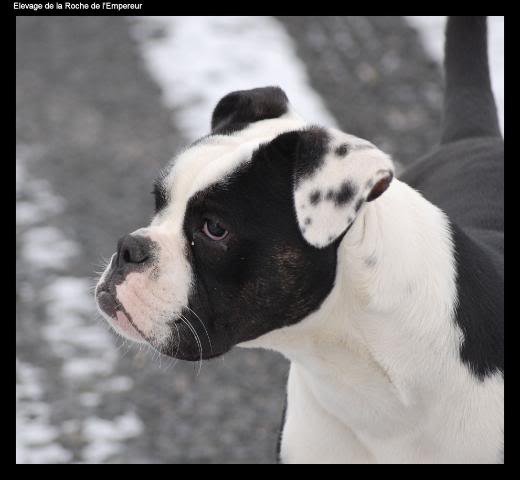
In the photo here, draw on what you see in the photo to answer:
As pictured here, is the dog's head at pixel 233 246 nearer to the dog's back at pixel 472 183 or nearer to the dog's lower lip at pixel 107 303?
the dog's lower lip at pixel 107 303

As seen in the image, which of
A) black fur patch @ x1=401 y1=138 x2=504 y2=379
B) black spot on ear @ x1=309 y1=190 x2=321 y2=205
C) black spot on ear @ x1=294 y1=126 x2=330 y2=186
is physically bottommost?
black fur patch @ x1=401 y1=138 x2=504 y2=379

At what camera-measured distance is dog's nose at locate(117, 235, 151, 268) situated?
2.94 m

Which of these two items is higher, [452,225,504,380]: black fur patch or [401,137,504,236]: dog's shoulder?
[452,225,504,380]: black fur patch

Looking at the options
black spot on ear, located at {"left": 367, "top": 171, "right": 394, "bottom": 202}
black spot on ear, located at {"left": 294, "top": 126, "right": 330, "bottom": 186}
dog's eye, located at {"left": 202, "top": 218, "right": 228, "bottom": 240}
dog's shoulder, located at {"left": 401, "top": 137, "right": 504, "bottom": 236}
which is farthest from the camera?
dog's shoulder, located at {"left": 401, "top": 137, "right": 504, "bottom": 236}

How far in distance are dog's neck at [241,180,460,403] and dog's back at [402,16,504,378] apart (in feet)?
0.27

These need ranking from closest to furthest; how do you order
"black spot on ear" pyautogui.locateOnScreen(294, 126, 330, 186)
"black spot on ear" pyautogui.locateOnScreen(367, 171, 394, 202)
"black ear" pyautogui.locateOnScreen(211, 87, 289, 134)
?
"black spot on ear" pyautogui.locateOnScreen(367, 171, 394, 202)
"black spot on ear" pyautogui.locateOnScreen(294, 126, 330, 186)
"black ear" pyautogui.locateOnScreen(211, 87, 289, 134)

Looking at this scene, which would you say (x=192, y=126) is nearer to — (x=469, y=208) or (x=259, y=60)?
(x=259, y=60)

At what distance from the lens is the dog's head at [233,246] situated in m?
2.77

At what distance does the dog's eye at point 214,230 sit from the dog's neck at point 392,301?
13.9 inches

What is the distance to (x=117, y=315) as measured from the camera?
3037 mm

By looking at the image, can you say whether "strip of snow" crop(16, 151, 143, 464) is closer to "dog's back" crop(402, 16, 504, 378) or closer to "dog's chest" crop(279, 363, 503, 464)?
"dog's chest" crop(279, 363, 503, 464)

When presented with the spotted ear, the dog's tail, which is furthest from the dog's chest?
the dog's tail
